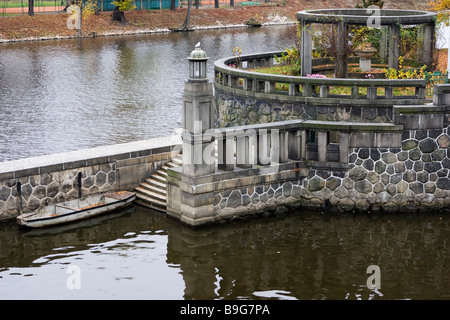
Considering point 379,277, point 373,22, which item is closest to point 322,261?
point 379,277

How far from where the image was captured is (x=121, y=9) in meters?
79.6

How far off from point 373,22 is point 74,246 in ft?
39.6

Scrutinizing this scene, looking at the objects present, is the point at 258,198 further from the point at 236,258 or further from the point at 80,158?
the point at 80,158

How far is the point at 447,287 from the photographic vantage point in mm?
18578

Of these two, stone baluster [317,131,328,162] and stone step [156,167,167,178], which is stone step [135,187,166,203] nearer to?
stone step [156,167,167,178]

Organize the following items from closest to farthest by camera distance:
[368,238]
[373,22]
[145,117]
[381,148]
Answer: [368,238]
[381,148]
[373,22]
[145,117]

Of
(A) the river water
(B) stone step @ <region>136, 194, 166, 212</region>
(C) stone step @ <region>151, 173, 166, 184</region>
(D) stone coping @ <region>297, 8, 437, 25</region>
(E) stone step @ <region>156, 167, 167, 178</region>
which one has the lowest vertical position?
(A) the river water

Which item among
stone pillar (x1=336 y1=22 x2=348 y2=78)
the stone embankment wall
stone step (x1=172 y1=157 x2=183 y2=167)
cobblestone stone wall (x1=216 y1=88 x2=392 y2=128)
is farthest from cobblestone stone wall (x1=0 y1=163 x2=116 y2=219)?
stone pillar (x1=336 y1=22 x2=348 y2=78)

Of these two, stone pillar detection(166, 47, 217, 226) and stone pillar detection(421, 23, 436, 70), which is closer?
stone pillar detection(166, 47, 217, 226)

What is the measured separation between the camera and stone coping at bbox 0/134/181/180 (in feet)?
73.8

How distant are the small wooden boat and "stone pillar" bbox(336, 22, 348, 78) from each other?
9.02 meters

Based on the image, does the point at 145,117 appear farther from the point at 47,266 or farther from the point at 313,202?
the point at 47,266

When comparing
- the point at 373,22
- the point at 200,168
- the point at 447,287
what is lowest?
the point at 447,287

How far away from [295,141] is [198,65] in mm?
4130
